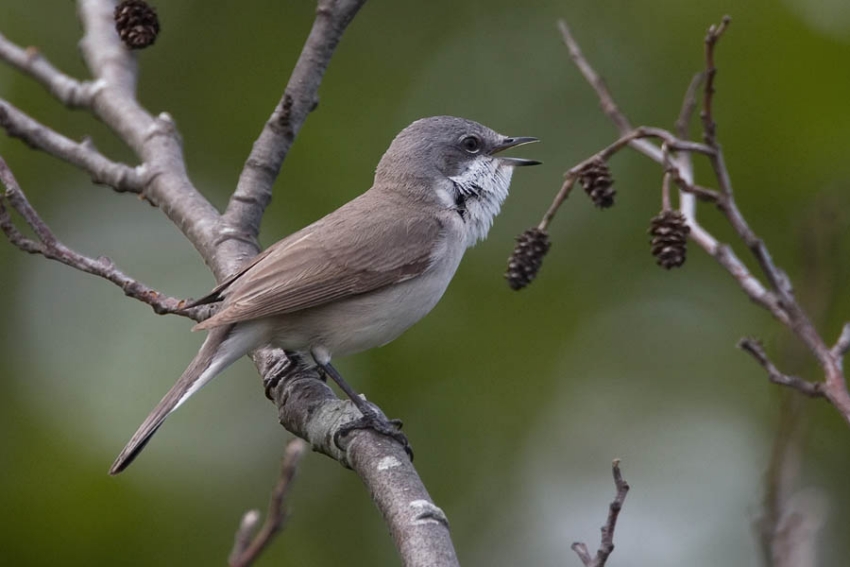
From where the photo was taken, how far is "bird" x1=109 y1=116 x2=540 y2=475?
13.6 feet

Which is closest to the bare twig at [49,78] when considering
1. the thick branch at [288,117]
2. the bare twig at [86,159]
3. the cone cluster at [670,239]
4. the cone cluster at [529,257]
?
the bare twig at [86,159]

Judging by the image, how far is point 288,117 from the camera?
15.8 feet

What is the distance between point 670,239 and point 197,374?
1.74m

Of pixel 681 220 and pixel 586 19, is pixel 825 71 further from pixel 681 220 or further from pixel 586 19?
pixel 681 220

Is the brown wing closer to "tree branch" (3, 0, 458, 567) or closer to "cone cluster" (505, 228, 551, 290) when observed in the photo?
"tree branch" (3, 0, 458, 567)

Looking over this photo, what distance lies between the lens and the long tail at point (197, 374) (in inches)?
147

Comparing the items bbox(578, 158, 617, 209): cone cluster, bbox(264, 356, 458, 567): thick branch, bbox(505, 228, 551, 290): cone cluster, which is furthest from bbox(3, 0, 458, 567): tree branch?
bbox(578, 158, 617, 209): cone cluster

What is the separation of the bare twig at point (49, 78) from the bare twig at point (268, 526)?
3.22m

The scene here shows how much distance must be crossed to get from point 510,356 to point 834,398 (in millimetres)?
3091

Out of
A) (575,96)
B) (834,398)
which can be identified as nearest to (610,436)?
(575,96)

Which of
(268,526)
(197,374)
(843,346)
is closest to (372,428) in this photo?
(197,374)

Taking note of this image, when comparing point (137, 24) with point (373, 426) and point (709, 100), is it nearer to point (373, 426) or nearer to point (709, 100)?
point (373, 426)

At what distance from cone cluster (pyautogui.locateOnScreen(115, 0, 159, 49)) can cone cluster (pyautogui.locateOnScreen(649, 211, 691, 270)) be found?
2344 millimetres

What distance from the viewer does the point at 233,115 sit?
6.47 m
